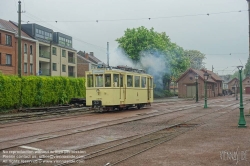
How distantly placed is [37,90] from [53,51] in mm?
26646

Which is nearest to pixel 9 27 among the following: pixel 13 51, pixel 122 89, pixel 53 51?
pixel 13 51

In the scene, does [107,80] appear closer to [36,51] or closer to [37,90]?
[37,90]

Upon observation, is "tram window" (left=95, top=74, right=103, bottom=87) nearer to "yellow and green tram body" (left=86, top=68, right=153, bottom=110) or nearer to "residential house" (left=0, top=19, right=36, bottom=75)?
"yellow and green tram body" (left=86, top=68, right=153, bottom=110)

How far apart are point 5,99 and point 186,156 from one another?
17640 millimetres

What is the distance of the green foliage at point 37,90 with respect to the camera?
→ 75.9 feet

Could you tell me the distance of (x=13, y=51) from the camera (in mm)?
42062

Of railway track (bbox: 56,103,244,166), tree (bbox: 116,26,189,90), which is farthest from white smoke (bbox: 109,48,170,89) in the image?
railway track (bbox: 56,103,244,166)

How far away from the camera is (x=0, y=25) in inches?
1561

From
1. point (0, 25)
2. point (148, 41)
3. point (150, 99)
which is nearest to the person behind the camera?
point (150, 99)

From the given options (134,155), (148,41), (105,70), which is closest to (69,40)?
(148,41)

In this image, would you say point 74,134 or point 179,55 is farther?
point 179,55

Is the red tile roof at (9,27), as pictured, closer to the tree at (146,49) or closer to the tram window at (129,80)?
the tree at (146,49)

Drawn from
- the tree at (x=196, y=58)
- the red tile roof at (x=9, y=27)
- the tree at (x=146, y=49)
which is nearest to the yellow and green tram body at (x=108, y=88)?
the red tile roof at (x=9, y=27)

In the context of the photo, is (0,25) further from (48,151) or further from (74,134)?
(48,151)
